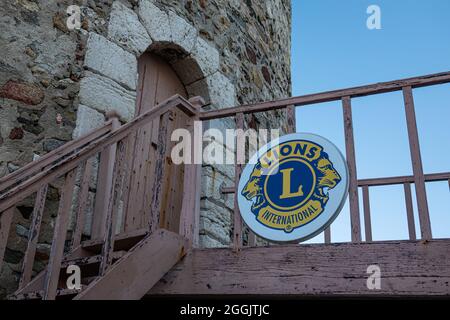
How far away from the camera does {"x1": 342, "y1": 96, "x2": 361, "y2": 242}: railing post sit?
2.57 metres

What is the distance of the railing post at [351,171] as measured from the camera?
101 inches

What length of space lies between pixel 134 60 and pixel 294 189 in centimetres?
204

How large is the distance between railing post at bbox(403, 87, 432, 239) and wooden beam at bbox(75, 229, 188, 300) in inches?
50.4

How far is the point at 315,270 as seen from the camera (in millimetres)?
2580

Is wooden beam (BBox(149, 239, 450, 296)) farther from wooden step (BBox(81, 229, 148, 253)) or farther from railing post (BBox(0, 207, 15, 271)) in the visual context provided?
railing post (BBox(0, 207, 15, 271))

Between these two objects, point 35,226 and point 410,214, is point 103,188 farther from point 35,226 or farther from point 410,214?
point 410,214

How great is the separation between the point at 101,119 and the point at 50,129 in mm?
411

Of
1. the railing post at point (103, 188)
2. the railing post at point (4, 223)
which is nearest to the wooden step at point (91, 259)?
the railing post at point (4, 223)

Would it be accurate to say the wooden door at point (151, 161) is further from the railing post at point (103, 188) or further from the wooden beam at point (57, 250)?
the wooden beam at point (57, 250)

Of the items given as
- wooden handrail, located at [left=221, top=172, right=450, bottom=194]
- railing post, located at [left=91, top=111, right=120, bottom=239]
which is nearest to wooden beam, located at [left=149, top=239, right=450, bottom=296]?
railing post, located at [left=91, top=111, right=120, bottom=239]

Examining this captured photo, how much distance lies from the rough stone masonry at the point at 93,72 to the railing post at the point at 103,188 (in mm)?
218

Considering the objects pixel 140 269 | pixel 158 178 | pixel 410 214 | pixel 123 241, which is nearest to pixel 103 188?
pixel 123 241

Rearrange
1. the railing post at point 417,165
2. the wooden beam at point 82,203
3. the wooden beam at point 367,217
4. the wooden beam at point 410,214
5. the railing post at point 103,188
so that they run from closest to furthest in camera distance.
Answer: the railing post at point 417,165
the wooden beam at point 82,203
the railing post at point 103,188
the wooden beam at point 410,214
the wooden beam at point 367,217
